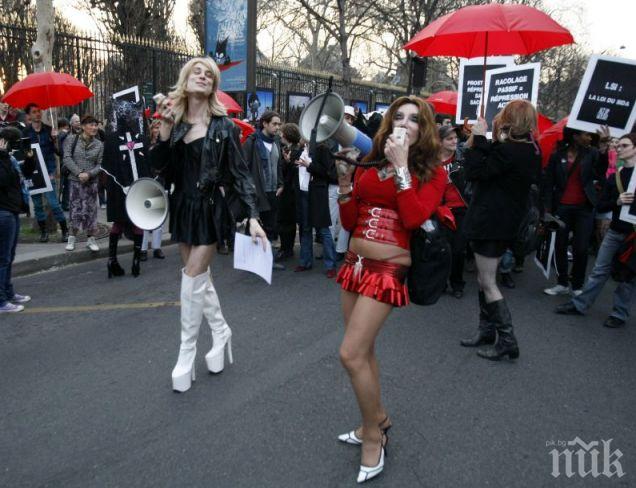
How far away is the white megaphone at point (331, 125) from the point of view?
258 cm

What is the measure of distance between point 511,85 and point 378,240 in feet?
15.9

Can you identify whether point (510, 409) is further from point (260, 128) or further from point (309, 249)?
point (260, 128)

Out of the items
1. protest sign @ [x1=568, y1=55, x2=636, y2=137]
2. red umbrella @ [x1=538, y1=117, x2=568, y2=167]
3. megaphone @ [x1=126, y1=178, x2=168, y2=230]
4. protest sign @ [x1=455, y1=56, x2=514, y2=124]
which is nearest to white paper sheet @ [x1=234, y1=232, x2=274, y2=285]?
megaphone @ [x1=126, y1=178, x2=168, y2=230]

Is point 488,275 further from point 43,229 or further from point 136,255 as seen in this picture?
point 43,229

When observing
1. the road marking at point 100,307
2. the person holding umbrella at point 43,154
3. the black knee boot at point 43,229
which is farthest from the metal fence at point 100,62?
the road marking at point 100,307

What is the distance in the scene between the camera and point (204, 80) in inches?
136

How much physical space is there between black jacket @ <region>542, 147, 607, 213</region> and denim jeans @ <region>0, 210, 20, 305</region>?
18.4 ft

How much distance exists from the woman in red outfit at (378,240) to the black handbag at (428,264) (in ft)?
0.17

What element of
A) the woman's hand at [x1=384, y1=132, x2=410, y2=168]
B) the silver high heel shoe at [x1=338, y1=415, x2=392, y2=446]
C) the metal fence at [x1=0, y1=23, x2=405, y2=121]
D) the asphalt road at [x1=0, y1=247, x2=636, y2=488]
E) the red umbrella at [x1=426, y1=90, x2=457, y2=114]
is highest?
the metal fence at [x1=0, y1=23, x2=405, y2=121]

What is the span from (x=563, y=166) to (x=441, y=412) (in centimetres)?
397

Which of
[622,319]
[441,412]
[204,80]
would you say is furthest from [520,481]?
[622,319]

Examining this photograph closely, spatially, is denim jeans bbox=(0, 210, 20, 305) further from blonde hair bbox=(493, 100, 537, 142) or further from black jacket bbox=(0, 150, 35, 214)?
blonde hair bbox=(493, 100, 537, 142)

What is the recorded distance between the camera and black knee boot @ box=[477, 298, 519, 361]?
4336mm

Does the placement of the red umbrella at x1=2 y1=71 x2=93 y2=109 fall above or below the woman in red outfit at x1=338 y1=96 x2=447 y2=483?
above
